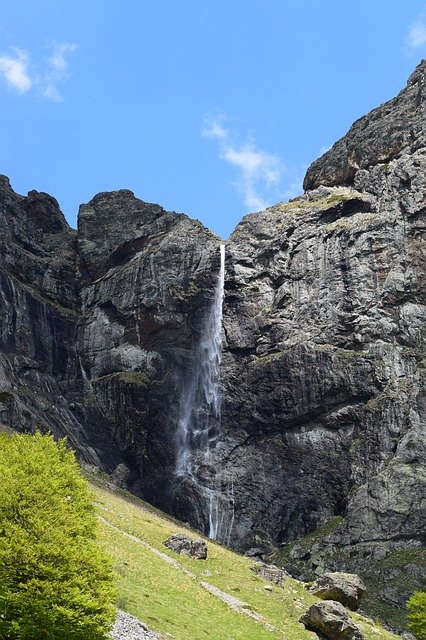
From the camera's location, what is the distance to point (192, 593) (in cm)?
3900

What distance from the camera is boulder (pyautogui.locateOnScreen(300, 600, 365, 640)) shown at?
38.4 m

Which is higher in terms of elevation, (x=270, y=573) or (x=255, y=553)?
(x=255, y=553)

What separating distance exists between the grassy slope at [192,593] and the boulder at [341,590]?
4.00 feet

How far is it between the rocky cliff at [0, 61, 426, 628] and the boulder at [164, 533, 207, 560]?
2242 cm

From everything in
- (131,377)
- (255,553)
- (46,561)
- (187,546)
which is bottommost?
(46,561)

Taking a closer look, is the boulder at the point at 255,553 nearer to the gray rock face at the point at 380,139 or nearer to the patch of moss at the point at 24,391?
the patch of moss at the point at 24,391

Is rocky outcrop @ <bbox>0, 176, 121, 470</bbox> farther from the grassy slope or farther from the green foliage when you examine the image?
the green foliage

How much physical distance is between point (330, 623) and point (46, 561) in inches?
840

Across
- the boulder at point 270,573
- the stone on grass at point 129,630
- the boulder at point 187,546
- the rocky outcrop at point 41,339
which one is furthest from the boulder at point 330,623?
the rocky outcrop at point 41,339

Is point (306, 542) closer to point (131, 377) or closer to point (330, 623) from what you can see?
point (131, 377)

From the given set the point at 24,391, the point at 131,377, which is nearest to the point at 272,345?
the point at 131,377

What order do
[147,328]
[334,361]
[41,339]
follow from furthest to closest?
[41,339], [147,328], [334,361]

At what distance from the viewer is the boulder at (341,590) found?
48.2 metres

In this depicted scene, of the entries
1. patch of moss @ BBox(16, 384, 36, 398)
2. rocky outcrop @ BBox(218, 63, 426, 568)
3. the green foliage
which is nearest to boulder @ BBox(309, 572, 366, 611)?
the green foliage
